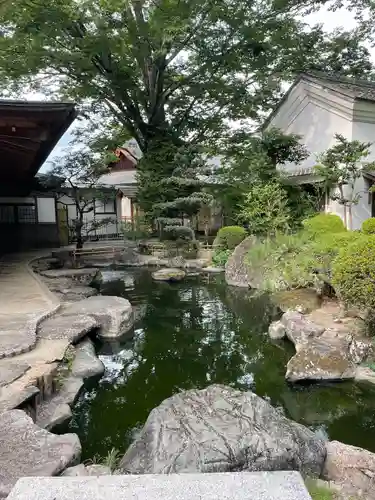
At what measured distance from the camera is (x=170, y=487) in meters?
1.50

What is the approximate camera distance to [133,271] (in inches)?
543

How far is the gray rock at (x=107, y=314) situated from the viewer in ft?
22.2

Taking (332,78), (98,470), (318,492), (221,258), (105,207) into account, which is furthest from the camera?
(105,207)

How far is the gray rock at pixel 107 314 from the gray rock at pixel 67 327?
17 cm

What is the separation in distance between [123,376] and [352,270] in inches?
137

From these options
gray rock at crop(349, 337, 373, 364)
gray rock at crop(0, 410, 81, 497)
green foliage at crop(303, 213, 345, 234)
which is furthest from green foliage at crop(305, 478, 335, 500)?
green foliage at crop(303, 213, 345, 234)

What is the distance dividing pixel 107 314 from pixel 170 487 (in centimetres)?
563

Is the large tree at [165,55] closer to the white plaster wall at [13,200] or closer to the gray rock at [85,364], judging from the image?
the white plaster wall at [13,200]

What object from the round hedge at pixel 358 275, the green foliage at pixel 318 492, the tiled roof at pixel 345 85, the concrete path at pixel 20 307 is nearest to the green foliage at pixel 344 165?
the tiled roof at pixel 345 85

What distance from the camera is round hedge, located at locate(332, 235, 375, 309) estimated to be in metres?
5.39

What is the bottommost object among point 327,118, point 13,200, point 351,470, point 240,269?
point 351,470

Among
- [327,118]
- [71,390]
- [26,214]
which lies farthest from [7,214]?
[71,390]

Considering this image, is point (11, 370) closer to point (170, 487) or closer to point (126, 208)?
point (170, 487)

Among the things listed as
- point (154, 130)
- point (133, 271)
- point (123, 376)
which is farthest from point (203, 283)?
point (154, 130)
